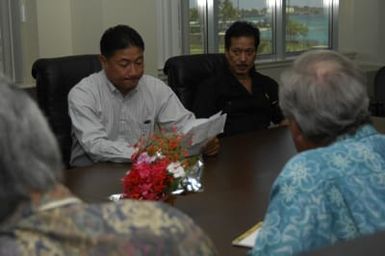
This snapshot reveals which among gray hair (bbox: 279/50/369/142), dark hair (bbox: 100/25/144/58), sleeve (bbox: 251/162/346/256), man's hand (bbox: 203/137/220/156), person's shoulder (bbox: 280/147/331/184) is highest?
dark hair (bbox: 100/25/144/58)

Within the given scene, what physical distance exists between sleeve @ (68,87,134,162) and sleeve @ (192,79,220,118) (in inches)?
32.6

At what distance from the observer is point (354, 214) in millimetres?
1583

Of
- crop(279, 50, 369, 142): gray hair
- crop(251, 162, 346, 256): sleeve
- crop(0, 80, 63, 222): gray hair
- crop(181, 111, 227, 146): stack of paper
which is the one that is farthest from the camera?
crop(181, 111, 227, 146): stack of paper

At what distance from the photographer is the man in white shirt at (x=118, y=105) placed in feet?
9.58

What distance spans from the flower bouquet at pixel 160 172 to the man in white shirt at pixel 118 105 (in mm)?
657

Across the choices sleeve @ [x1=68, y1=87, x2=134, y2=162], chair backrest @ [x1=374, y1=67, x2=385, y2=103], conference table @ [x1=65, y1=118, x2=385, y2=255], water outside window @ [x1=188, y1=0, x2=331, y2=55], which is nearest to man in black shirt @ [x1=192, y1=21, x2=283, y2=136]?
conference table @ [x1=65, y1=118, x2=385, y2=255]

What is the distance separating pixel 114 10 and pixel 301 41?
7.53ft

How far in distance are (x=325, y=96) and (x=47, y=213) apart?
2.86 ft

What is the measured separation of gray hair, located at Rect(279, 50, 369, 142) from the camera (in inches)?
64.9

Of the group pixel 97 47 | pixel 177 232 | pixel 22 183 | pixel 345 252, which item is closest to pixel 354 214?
pixel 345 252

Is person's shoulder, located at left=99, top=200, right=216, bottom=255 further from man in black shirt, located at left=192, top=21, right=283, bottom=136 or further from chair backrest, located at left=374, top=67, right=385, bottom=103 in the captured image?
chair backrest, located at left=374, top=67, right=385, bottom=103

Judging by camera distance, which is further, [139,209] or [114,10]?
[114,10]

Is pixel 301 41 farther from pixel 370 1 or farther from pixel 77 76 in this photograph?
pixel 77 76

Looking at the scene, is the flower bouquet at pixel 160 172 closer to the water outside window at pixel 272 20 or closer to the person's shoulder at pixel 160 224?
the person's shoulder at pixel 160 224
